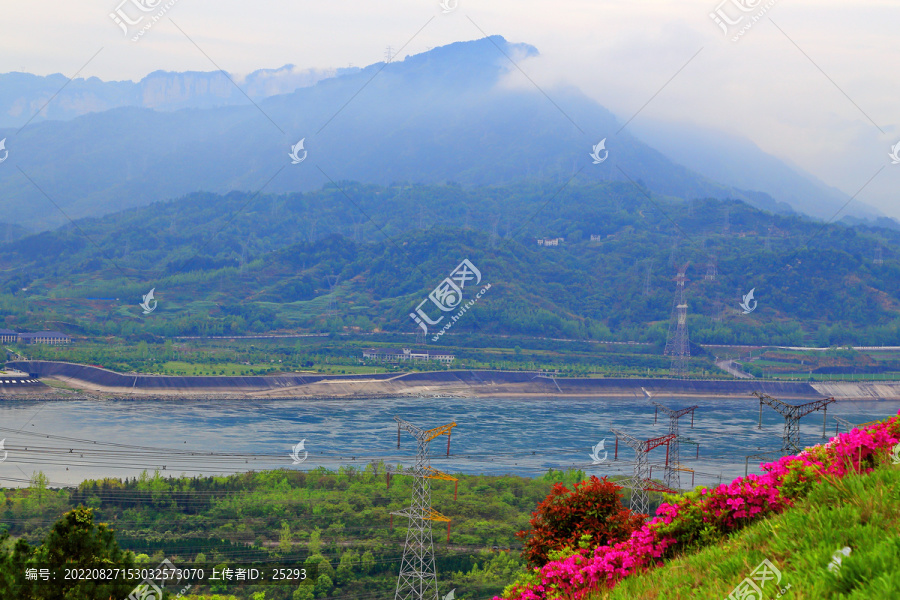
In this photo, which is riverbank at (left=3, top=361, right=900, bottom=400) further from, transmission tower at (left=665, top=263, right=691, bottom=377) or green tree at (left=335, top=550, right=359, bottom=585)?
green tree at (left=335, top=550, right=359, bottom=585)

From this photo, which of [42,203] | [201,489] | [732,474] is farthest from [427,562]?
[42,203]

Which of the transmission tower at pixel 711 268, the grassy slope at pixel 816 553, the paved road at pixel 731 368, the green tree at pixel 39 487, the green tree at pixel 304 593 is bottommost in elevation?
the green tree at pixel 304 593

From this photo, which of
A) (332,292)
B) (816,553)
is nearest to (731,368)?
(332,292)

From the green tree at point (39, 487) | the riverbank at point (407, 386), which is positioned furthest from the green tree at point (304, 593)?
the riverbank at point (407, 386)

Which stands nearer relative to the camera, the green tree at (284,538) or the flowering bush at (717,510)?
the flowering bush at (717,510)

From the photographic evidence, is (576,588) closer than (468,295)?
Yes

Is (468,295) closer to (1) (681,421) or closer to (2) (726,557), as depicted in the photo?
(1) (681,421)

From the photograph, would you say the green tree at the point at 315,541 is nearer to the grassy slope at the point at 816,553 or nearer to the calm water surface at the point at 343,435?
the calm water surface at the point at 343,435
